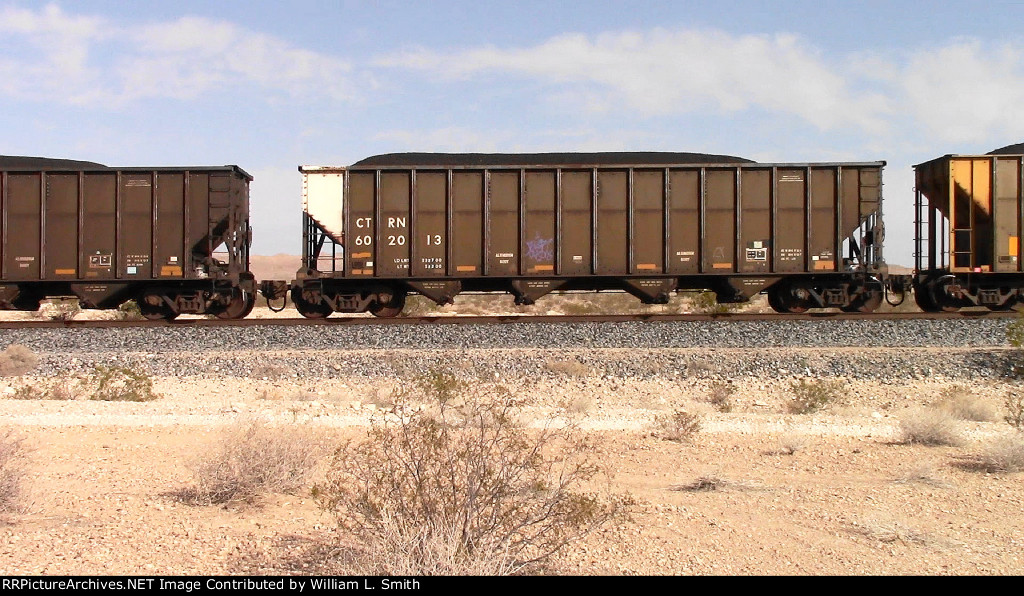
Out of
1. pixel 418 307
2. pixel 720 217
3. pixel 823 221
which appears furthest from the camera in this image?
pixel 418 307

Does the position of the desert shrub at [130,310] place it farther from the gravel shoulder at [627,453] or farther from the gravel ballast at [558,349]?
the gravel shoulder at [627,453]

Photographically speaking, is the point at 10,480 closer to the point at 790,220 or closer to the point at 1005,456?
the point at 1005,456

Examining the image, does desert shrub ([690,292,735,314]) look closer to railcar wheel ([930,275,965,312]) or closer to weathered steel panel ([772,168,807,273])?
weathered steel panel ([772,168,807,273])

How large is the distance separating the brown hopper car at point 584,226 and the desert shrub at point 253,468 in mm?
10974

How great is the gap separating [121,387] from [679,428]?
8.21 meters

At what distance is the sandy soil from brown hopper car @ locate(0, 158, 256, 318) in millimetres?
7319

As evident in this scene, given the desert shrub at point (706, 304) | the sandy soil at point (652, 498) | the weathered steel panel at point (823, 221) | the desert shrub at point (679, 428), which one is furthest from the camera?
the desert shrub at point (706, 304)

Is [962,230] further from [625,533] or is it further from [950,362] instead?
[625,533]

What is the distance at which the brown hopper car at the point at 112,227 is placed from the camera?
58.2 ft

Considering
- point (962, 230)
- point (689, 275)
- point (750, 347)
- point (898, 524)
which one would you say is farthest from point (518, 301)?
point (898, 524)

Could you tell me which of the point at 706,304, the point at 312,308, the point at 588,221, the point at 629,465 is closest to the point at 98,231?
the point at 312,308

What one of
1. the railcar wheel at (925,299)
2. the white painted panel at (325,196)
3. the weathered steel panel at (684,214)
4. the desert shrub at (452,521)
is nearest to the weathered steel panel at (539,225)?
the weathered steel panel at (684,214)

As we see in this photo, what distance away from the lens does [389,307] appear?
18.4 metres

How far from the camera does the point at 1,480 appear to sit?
5633 mm
